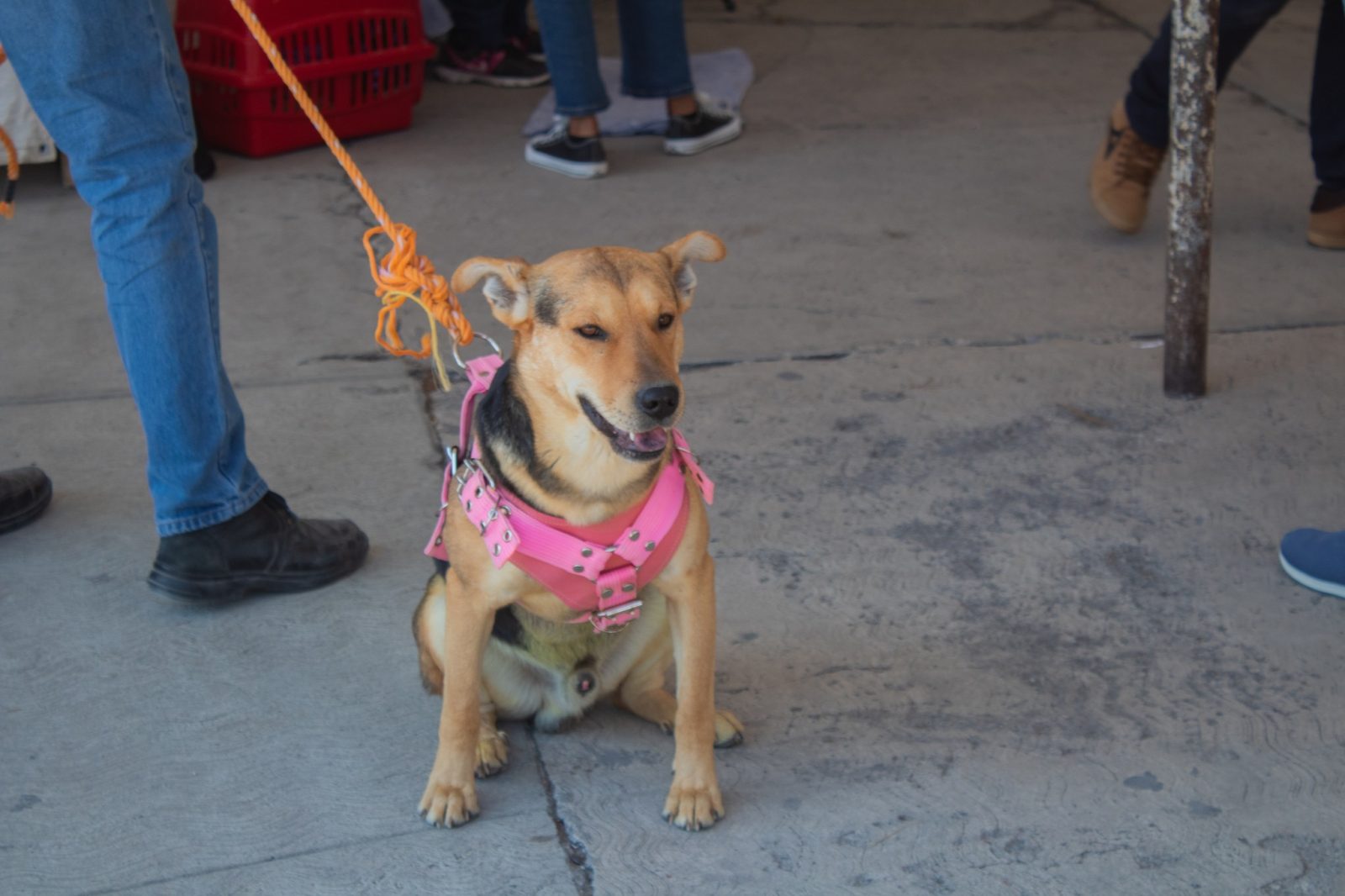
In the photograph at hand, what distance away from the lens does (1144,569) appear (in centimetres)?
313

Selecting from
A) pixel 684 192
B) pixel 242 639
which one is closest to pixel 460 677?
pixel 242 639

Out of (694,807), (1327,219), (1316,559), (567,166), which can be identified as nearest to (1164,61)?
(1327,219)

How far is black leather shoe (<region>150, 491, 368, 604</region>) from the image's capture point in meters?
2.96

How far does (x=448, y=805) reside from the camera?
2363 millimetres

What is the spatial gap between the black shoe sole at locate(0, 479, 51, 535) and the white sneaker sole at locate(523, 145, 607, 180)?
271 cm

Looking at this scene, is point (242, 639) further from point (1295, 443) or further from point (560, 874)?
point (1295, 443)

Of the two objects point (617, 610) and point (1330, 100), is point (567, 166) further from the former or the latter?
point (617, 610)

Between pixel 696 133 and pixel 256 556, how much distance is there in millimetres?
3387

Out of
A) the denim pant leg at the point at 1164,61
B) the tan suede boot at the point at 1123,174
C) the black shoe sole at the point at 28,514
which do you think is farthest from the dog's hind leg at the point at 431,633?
the tan suede boot at the point at 1123,174

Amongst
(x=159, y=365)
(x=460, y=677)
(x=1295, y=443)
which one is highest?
(x=159, y=365)

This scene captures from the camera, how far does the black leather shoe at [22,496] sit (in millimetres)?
3258

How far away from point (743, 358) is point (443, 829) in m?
2.11

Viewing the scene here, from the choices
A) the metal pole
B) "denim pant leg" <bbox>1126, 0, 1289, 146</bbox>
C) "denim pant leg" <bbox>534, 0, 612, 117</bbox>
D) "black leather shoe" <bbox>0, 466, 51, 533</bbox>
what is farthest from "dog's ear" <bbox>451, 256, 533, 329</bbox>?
"denim pant leg" <bbox>534, 0, 612, 117</bbox>

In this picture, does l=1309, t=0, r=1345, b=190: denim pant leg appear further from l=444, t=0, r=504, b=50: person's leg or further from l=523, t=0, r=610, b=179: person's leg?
l=444, t=0, r=504, b=50: person's leg
